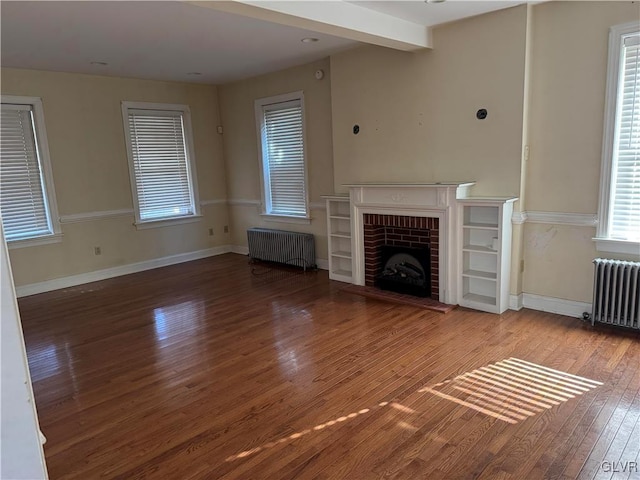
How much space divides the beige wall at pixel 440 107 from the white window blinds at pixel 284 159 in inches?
35.5

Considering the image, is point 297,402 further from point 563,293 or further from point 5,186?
point 5,186

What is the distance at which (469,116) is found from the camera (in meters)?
4.20

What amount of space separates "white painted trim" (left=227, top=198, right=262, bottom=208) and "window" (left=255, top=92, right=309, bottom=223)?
22 centimetres

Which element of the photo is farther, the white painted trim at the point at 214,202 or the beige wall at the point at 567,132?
the white painted trim at the point at 214,202

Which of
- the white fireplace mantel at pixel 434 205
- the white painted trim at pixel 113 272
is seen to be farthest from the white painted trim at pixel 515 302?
the white painted trim at pixel 113 272

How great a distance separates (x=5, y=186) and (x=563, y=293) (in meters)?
6.24

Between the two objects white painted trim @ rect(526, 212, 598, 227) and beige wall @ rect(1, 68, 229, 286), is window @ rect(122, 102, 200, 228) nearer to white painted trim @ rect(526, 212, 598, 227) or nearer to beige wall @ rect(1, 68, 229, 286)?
beige wall @ rect(1, 68, 229, 286)

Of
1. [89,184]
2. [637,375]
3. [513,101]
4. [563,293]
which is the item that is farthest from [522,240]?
[89,184]

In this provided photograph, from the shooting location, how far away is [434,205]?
4324 mm

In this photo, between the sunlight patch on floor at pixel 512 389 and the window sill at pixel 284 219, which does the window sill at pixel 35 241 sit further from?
the sunlight patch on floor at pixel 512 389

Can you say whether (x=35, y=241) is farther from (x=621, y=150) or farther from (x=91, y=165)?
(x=621, y=150)

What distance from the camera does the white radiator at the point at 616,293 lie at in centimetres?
351

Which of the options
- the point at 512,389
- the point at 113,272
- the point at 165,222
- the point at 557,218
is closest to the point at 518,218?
the point at 557,218

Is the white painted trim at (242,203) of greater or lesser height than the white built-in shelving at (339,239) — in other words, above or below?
above
